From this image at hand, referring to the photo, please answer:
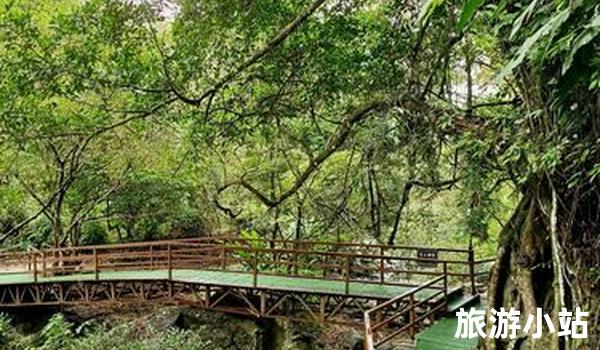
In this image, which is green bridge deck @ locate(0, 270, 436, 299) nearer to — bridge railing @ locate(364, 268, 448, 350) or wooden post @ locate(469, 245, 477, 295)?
bridge railing @ locate(364, 268, 448, 350)

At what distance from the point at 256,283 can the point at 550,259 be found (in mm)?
6206

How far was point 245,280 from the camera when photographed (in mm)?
A: 11156

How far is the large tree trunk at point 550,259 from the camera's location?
4.11 m

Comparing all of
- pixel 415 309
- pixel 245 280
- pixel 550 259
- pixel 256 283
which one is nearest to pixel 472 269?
pixel 415 309

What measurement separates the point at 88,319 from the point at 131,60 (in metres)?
7.91

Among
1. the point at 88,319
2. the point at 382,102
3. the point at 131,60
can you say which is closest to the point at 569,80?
the point at 382,102

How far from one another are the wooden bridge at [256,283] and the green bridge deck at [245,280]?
0.06 feet

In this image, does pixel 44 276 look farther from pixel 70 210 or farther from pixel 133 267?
pixel 70 210

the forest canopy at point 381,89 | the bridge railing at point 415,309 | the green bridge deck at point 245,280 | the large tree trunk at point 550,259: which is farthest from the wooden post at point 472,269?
the large tree trunk at point 550,259

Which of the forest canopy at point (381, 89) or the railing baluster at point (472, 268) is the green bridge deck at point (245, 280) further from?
the forest canopy at point (381, 89)

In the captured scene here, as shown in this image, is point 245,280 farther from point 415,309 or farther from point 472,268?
point 472,268

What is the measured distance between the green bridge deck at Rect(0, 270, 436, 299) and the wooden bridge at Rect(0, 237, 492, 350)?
0.06 ft

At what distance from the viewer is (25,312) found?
12992mm

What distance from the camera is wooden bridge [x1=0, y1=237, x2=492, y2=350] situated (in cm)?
938
